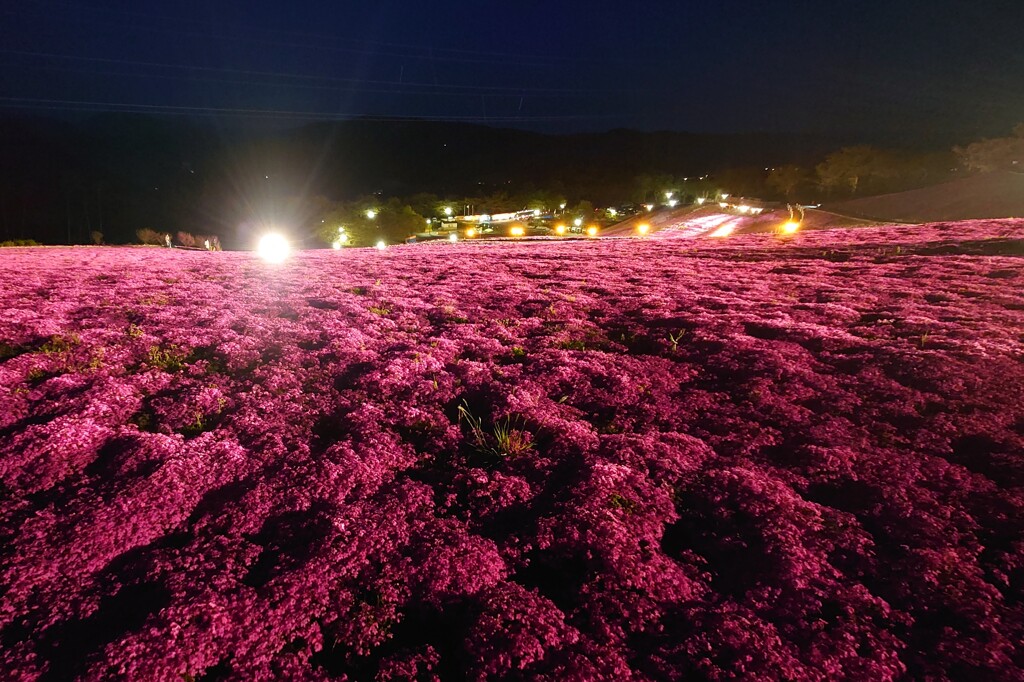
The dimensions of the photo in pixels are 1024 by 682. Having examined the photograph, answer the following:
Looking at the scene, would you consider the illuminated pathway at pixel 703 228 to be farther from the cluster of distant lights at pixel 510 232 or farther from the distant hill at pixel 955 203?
the distant hill at pixel 955 203

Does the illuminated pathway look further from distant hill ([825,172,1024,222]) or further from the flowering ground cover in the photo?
the flowering ground cover

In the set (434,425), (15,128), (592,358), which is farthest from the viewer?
(15,128)

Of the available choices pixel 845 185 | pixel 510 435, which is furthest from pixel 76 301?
pixel 845 185

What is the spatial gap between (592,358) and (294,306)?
407 inches

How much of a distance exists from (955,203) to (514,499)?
2773 inches

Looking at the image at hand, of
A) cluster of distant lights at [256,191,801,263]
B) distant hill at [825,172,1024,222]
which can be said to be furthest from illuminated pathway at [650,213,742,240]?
distant hill at [825,172,1024,222]

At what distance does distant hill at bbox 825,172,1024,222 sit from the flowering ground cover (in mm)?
49989

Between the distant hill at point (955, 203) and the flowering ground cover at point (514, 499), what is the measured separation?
164 ft

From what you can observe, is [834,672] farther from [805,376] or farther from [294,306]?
[294,306]

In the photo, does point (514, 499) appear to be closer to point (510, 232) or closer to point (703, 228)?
point (703, 228)

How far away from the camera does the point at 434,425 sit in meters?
7.65

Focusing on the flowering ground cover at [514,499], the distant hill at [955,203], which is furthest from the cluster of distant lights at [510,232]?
the flowering ground cover at [514,499]

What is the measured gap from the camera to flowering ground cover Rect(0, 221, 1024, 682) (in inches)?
154

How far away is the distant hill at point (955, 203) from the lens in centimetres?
4656
